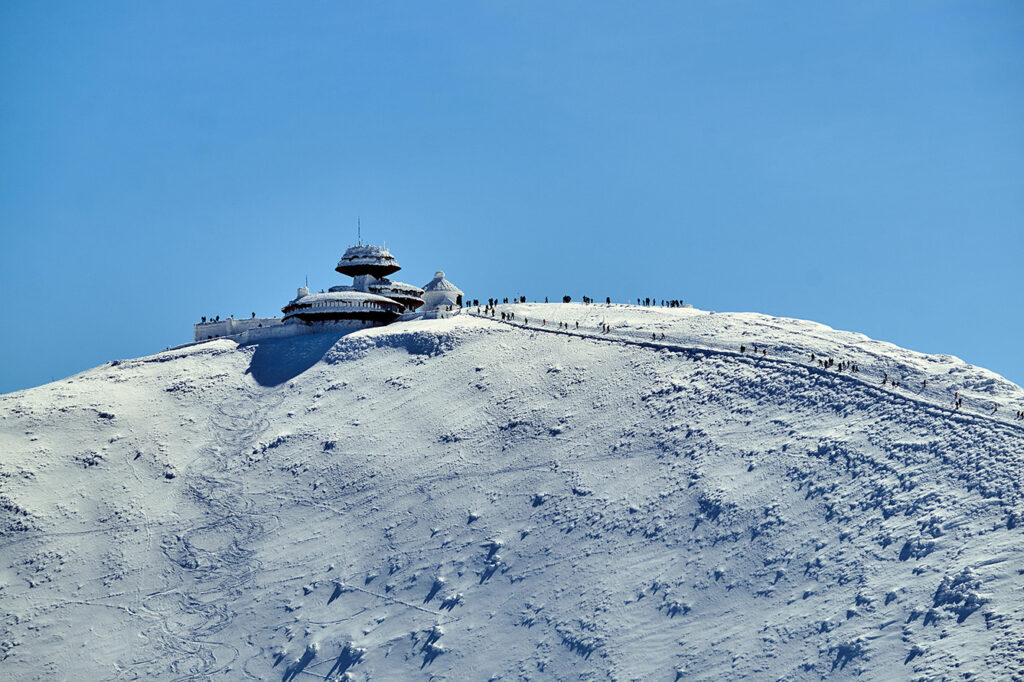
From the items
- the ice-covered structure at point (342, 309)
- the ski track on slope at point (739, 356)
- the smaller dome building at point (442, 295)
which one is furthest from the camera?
the smaller dome building at point (442, 295)

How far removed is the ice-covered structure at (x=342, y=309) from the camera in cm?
7975

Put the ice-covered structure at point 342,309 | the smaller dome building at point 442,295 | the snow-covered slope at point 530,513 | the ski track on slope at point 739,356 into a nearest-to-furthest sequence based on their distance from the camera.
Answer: the snow-covered slope at point 530,513
the ski track on slope at point 739,356
the ice-covered structure at point 342,309
the smaller dome building at point 442,295

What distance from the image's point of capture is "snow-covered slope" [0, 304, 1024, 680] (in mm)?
52312

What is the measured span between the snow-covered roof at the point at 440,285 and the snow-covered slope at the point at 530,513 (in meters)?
11.7

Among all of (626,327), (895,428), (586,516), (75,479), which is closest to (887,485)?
(895,428)

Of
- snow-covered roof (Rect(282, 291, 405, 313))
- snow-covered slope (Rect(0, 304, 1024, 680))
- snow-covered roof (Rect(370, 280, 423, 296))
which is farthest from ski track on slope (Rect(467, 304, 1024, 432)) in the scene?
snow-covered roof (Rect(370, 280, 423, 296))

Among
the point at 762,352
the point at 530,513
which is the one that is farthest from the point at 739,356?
the point at 530,513

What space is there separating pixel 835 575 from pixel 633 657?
26.9ft

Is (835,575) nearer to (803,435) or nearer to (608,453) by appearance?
(803,435)

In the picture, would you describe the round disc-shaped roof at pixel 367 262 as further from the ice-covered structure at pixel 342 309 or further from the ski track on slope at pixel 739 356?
the ski track on slope at pixel 739 356

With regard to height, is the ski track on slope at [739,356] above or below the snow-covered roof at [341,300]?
below

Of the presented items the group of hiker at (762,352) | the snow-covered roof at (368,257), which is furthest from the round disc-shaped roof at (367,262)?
the group of hiker at (762,352)

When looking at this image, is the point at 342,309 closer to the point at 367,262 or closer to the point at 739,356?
the point at 367,262

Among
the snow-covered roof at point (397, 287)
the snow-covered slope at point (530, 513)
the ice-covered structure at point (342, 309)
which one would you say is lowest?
the snow-covered slope at point (530, 513)
